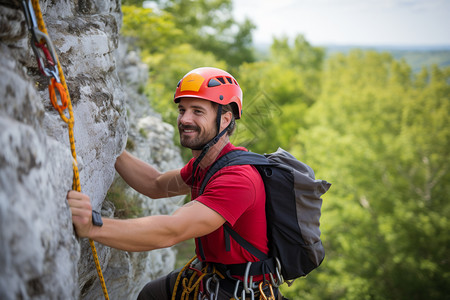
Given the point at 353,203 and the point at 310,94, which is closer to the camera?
the point at 353,203

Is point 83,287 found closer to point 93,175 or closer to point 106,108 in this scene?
point 93,175

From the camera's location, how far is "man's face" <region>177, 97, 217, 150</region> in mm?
3760

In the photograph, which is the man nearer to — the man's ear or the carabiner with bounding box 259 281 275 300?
the man's ear

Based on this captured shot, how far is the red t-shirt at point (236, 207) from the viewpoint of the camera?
303 cm

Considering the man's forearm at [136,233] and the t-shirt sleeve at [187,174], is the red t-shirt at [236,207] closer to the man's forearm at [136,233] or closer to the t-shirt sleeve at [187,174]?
the man's forearm at [136,233]

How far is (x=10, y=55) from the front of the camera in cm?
219

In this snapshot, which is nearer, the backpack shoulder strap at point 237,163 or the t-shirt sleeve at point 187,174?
the backpack shoulder strap at point 237,163

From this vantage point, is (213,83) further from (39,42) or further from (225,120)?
(39,42)

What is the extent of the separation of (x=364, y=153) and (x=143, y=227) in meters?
27.1

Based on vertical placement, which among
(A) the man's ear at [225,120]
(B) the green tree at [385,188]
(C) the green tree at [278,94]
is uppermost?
(A) the man's ear at [225,120]

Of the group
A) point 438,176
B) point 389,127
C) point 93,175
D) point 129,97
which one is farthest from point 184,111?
point 389,127

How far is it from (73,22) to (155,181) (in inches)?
73.2

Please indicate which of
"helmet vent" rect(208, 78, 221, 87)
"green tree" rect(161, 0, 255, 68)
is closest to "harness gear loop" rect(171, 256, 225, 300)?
"helmet vent" rect(208, 78, 221, 87)

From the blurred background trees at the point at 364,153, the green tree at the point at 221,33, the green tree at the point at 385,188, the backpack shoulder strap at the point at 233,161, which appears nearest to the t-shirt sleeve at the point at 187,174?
the backpack shoulder strap at the point at 233,161
